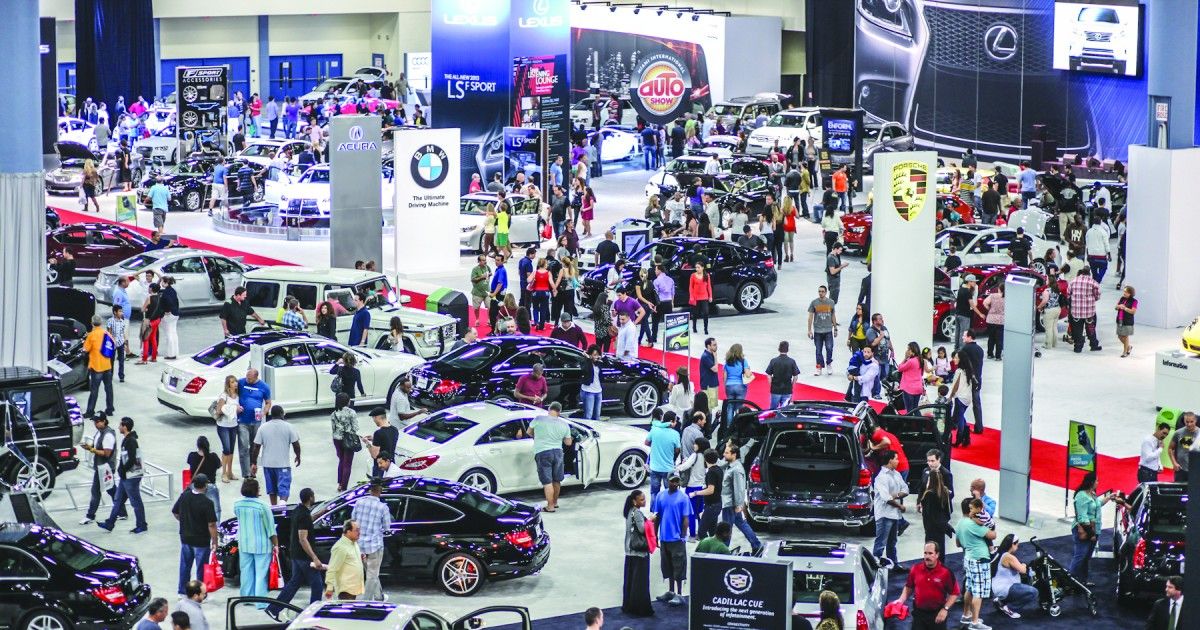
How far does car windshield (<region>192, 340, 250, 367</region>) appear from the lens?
2405 cm

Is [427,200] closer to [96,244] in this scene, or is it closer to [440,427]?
[96,244]

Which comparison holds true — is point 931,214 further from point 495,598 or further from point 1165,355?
point 495,598

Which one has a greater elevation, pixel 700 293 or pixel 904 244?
pixel 904 244

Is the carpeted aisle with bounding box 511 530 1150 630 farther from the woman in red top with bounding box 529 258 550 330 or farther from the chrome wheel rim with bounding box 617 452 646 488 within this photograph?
the woman in red top with bounding box 529 258 550 330

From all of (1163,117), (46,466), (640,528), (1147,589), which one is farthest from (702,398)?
(1163,117)

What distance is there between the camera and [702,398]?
69.1ft

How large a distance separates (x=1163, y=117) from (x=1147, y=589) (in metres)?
17.2

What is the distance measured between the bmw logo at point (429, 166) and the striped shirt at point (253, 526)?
19.4 m

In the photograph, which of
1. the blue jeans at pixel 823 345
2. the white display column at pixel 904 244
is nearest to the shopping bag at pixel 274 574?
the blue jeans at pixel 823 345

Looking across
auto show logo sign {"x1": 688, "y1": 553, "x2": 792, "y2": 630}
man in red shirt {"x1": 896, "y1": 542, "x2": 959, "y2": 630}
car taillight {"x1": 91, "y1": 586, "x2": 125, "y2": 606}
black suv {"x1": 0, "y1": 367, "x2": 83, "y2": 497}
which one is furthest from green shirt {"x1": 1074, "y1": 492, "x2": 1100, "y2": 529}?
black suv {"x1": 0, "y1": 367, "x2": 83, "y2": 497}

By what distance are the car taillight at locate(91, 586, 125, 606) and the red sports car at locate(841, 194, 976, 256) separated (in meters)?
23.5

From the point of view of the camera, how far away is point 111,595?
51.6 feet

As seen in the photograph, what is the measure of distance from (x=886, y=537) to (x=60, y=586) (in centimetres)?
787

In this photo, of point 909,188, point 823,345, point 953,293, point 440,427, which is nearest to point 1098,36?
point 953,293
